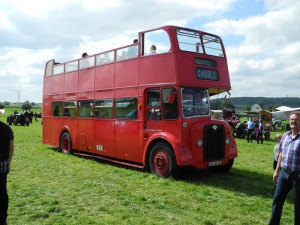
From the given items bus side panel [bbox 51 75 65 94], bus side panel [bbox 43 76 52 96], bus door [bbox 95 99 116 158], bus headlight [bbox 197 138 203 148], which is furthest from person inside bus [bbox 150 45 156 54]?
bus side panel [bbox 43 76 52 96]

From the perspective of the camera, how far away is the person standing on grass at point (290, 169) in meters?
4.70

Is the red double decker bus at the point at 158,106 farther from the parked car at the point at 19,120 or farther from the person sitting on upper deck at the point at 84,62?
the parked car at the point at 19,120

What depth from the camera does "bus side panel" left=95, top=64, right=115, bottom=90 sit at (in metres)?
11.0

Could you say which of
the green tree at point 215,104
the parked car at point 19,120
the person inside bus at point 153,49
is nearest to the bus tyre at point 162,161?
the green tree at point 215,104

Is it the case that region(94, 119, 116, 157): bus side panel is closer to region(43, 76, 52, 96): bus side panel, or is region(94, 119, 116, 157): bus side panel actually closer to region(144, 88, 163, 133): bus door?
region(144, 88, 163, 133): bus door

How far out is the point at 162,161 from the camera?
8992 mm

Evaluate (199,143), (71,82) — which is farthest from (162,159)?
(71,82)

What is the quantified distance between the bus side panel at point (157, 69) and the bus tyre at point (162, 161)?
6.00 ft

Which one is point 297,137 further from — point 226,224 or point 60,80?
point 60,80

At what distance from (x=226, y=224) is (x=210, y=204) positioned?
113 centimetres

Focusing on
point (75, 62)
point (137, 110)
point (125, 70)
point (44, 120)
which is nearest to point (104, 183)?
point (137, 110)

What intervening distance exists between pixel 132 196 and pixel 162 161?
2.04 m

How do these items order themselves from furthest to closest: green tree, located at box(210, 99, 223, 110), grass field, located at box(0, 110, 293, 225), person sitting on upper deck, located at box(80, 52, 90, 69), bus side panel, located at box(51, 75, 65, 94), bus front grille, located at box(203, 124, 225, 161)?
bus side panel, located at box(51, 75, 65, 94)
person sitting on upper deck, located at box(80, 52, 90, 69)
green tree, located at box(210, 99, 223, 110)
bus front grille, located at box(203, 124, 225, 161)
grass field, located at box(0, 110, 293, 225)

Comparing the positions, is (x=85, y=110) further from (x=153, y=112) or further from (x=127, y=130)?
(x=153, y=112)
